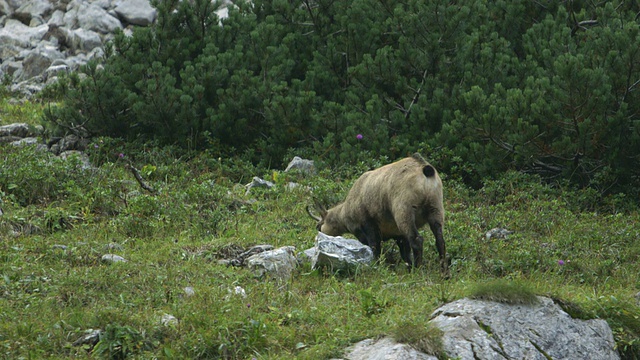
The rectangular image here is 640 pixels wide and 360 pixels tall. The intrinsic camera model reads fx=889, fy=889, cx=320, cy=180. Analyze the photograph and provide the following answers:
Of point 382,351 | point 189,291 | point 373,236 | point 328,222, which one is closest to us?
point 382,351

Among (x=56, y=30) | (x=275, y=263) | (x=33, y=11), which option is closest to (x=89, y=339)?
(x=275, y=263)

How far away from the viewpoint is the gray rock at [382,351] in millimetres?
6836

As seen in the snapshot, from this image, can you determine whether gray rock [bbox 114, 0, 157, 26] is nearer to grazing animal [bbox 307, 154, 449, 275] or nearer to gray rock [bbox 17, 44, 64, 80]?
gray rock [bbox 17, 44, 64, 80]

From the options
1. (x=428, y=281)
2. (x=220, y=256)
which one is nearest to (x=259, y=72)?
(x=220, y=256)

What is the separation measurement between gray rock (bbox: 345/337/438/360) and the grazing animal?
298 cm

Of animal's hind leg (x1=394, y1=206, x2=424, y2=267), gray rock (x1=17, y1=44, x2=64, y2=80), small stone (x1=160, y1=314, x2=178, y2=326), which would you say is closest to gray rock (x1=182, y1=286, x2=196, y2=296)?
small stone (x1=160, y1=314, x2=178, y2=326)

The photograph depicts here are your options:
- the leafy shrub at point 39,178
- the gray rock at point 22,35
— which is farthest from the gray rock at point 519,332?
the gray rock at point 22,35

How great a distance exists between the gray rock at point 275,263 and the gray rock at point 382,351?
2.30 m

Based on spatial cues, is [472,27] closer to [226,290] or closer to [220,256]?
[220,256]

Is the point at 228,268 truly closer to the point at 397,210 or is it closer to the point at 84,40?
the point at 397,210

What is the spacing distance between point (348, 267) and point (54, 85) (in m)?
11.4

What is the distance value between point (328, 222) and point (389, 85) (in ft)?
17.0

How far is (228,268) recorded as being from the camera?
9930 millimetres

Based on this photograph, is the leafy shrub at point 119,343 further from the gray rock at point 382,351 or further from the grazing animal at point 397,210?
the grazing animal at point 397,210
